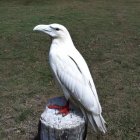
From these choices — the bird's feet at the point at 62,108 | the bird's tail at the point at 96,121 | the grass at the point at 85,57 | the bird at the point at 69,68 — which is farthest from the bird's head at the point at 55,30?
the grass at the point at 85,57

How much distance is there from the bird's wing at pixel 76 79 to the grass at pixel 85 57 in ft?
3.65

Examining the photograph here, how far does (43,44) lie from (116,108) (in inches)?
164

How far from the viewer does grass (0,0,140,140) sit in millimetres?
5953

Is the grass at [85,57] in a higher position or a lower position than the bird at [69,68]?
lower

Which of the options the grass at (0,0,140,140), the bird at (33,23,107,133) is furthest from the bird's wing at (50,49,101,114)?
the grass at (0,0,140,140)

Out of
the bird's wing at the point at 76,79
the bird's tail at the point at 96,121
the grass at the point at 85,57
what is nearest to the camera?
Answer: the bird's wing at the point at 76,79

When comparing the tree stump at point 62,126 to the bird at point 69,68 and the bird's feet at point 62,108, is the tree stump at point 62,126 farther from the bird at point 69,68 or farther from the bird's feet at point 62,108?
the bird at point 69,68

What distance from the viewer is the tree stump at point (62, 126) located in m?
4.59

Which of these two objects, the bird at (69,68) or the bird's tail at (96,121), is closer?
the bird at (69,68)

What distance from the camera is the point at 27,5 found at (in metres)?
17.1

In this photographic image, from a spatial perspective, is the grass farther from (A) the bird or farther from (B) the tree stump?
(A) the bird

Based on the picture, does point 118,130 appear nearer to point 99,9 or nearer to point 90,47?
point 90,47

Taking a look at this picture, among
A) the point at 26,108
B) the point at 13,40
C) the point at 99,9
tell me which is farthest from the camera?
the point at 99,9

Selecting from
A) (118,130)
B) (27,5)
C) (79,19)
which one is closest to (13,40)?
(79,19)
